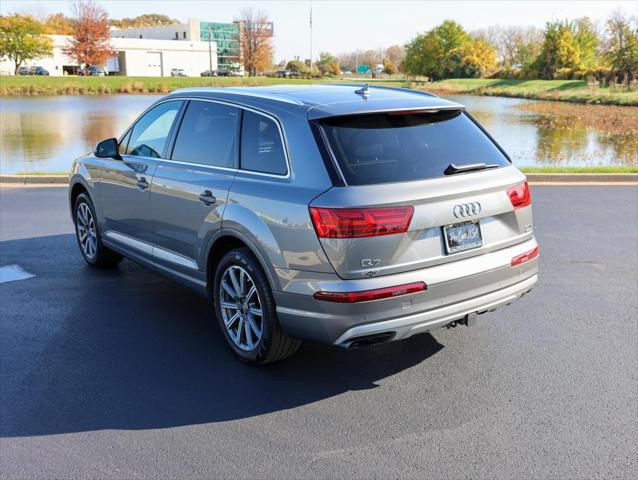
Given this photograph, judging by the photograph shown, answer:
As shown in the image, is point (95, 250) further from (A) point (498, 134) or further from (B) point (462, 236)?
(A) point (498, 134)

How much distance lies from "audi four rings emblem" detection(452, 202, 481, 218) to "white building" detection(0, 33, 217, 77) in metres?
103

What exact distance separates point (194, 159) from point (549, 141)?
20.3 m

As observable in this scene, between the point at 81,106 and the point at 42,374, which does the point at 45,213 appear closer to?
the point at 42,374

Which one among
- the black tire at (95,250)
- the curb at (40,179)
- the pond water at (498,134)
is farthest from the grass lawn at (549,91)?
the black tire at (95,250)

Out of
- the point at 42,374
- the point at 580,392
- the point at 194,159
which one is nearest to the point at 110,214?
the point at 194,159

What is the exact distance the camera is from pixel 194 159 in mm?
4992

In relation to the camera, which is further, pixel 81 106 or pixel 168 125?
pixel 81 106

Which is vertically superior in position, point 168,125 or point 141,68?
point 141,68

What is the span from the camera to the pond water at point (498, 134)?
1773 centimetres

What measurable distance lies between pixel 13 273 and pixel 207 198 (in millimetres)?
3185

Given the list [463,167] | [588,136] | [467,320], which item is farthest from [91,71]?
[467,320]

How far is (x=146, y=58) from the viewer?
11800 cm

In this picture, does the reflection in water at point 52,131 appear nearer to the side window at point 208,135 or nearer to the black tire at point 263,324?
the side window at point 208,135

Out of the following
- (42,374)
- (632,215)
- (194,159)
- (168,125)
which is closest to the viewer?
(42,374)
